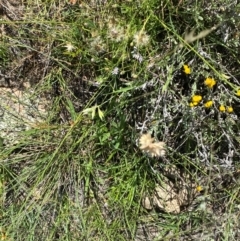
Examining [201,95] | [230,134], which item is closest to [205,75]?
[201,95]

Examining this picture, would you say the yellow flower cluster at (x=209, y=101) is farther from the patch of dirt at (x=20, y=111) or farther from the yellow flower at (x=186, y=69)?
the patch of dirt at (x=20, y=111)

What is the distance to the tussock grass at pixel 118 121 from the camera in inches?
81.0

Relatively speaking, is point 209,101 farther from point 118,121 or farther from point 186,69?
point 118,121

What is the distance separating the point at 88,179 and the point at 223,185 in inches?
22.9

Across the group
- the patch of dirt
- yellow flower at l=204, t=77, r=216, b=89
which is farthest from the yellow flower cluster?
the patch of dirt

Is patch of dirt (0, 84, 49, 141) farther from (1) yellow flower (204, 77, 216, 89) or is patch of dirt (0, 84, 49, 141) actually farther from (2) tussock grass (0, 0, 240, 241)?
(1) yellow flower (204, 77, 216, 89)

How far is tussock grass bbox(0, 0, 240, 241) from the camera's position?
2.06 metres

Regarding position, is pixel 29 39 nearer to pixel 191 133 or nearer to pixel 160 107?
pixel 160 107

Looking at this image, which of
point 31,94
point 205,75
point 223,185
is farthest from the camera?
point 31,94

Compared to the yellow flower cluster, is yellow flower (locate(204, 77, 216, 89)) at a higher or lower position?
higher

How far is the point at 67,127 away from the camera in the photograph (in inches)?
88.6

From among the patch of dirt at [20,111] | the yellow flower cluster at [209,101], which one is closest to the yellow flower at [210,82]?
the yellow flower cluster at [209,101]

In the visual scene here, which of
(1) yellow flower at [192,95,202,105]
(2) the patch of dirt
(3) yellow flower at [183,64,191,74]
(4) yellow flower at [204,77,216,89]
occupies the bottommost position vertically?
(2) the patch of dirt

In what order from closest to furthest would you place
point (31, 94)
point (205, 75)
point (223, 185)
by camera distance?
point (205, 75) → point (223, 185) → point (31, 94)
